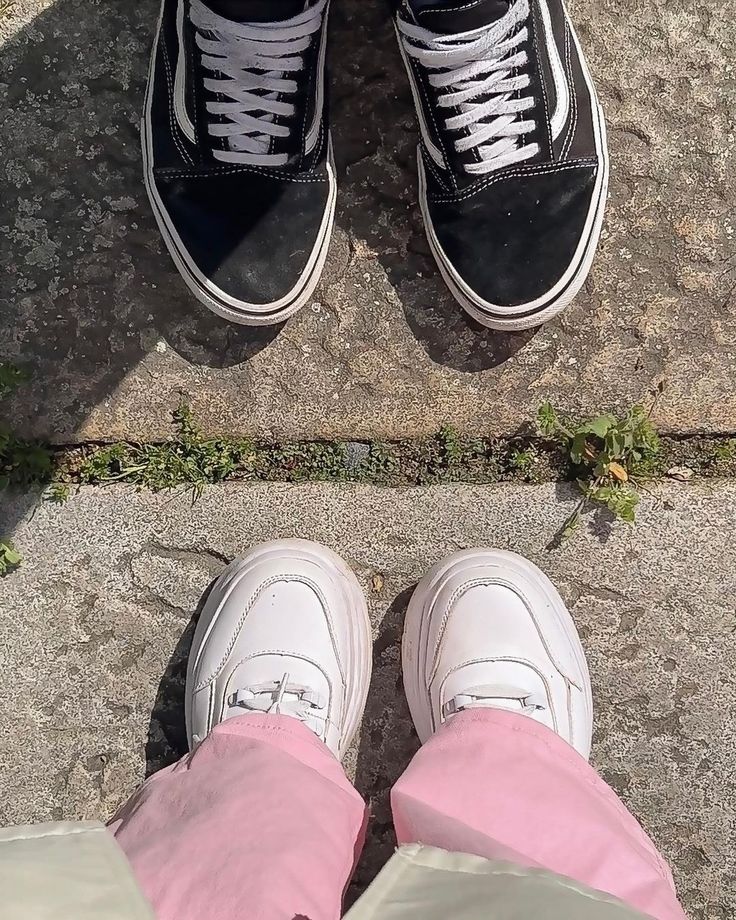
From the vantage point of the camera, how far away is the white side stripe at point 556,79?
4.68ft

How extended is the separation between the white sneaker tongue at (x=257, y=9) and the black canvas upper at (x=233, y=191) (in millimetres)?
110

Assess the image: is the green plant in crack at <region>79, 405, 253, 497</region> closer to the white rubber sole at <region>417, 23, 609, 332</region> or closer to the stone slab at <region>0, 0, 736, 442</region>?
the stone slab at <region>0, 0, 736, 442</region>

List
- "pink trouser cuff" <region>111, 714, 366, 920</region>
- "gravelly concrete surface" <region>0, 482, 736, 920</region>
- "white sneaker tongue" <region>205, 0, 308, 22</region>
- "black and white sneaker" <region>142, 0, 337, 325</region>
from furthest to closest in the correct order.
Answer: "gravelly concrete surface" <region>0, 482, 736, 920</region> < "black and white sneaker" <region>142, 0, 337, 325</region> < "white sneaker tongue" <region>205, 0, 308, 22</region> < "pink trouser cuff" <region>111, 714, 366, 920</region>

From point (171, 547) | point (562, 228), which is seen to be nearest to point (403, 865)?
point (171, 547)

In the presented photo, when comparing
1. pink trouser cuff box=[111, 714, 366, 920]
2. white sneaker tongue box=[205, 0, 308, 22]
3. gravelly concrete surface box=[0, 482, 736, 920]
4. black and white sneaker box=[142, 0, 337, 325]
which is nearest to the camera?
pink trouser cuff box=[111, 714, 366, 920]

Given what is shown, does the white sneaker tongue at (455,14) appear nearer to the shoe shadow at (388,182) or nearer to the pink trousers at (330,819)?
the shoe shadow at (388,182)

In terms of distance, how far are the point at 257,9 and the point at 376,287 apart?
1.78 ft

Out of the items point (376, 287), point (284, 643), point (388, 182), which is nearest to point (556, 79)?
point (388, 182)

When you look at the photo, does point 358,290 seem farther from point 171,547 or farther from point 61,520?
point 61,520

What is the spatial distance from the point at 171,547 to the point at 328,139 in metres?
0.91

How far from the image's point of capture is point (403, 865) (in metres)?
0.85

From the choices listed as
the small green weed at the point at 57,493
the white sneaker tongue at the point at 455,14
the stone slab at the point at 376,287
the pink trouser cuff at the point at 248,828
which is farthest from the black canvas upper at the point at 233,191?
the pink trouser cuff at the point at 248,828

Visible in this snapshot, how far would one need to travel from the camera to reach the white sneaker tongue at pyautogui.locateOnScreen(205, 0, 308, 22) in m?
1.24

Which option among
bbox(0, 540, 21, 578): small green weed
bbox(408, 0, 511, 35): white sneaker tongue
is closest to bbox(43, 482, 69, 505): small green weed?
Answer: bbox(0, 540, 21, 578): small green weed
